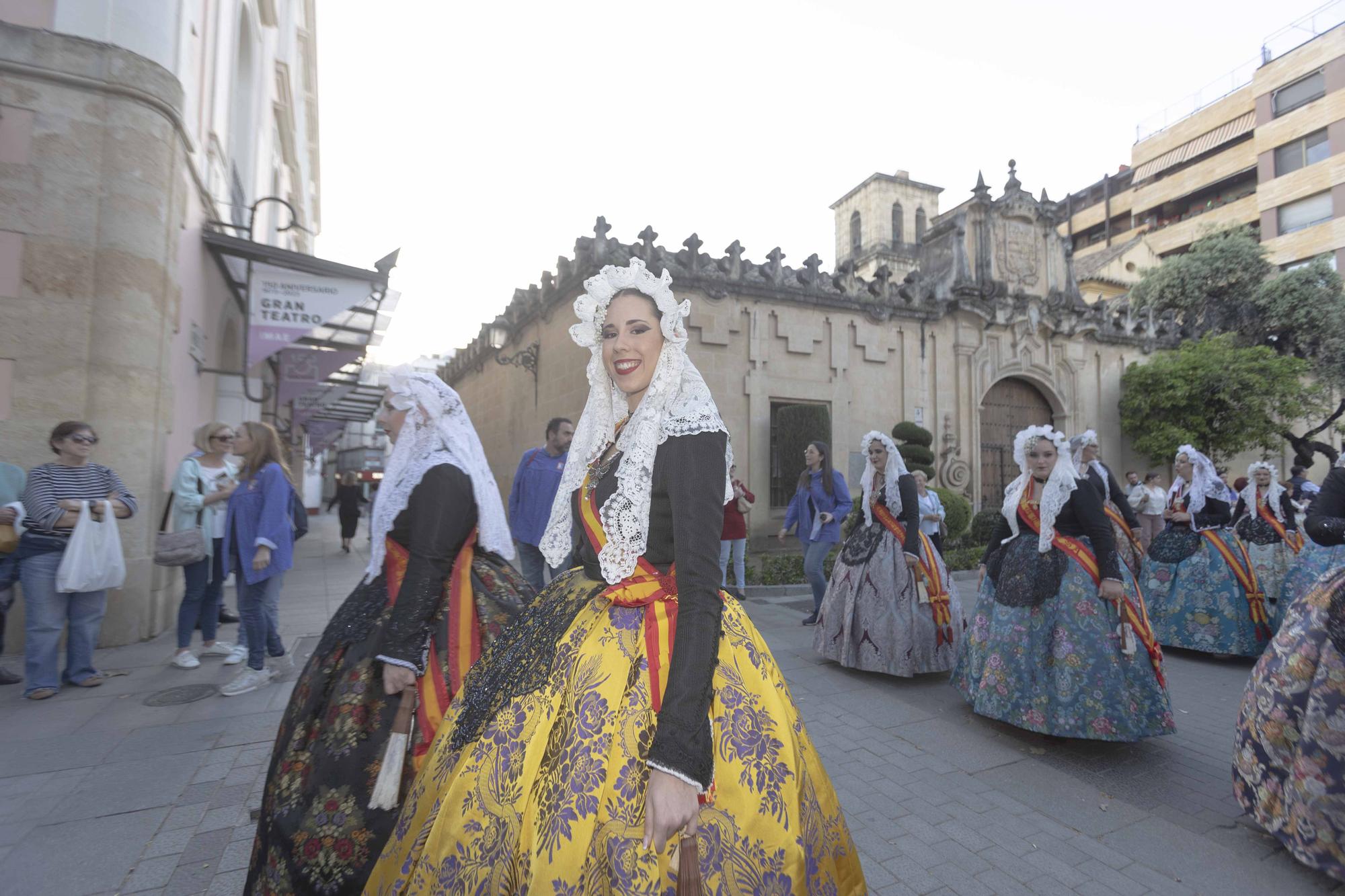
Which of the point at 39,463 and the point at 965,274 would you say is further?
the point at 965,274

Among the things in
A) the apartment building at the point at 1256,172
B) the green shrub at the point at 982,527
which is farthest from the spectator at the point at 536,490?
the apartment building at the point at 1256,172

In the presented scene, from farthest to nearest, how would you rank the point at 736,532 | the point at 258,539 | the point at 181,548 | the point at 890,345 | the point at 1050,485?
1. the point at 890,345
2. the point at 736,532
3. the point at 181,548
4. the point at 258,539
5. the point at 1050,485

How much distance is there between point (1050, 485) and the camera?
4.17m

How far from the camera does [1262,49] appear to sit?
31.4 m

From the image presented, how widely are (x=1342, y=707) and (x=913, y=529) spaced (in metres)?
2.90

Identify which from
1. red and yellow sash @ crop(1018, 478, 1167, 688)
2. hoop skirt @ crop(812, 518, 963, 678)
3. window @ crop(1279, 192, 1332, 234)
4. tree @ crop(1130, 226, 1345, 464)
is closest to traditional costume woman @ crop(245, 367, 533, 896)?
red and yellow sash @ crop(1018, 478, 1167, 688)

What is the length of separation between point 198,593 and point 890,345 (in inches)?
471

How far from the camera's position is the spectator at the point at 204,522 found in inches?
212

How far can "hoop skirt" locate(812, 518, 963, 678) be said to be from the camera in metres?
5.28

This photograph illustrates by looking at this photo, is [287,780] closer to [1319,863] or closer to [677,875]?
[677,875]

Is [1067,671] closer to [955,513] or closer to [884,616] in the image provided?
[884,616]

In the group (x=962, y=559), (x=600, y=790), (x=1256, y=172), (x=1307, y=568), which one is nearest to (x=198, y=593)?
(x=600, y=790)

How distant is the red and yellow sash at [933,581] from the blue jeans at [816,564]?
124cm

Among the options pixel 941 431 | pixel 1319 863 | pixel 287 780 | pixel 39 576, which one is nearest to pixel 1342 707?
pixel 1319 863
